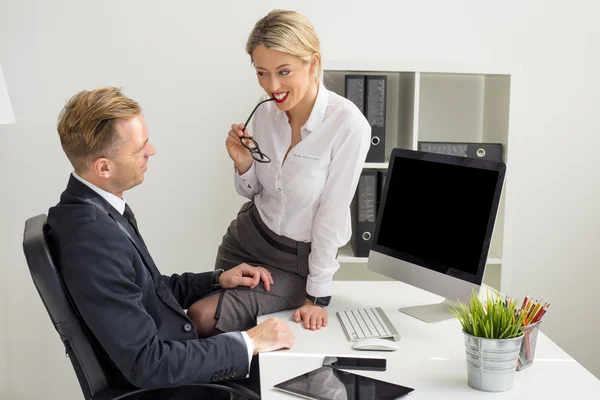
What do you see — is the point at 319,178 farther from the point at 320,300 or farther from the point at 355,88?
the point at 355,88

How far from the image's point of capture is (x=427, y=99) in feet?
10.0

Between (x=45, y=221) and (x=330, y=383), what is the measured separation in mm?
755

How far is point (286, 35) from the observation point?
6.55 feet

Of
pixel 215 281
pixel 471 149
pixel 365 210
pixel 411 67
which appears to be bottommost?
pixel 215 281

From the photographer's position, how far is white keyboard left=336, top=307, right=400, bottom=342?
1.80 m

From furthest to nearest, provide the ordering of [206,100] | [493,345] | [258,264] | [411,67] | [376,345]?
[206,100]
[411,67]
[258,264]
[376,345]
[493,345]

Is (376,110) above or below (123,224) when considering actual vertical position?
above

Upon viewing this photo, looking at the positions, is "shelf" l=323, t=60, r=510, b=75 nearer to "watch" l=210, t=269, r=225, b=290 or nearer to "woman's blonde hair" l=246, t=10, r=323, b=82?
"woman's blonde hair" l=246, t=10, r=323, b=82

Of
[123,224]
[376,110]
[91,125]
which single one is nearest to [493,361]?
[123,224]

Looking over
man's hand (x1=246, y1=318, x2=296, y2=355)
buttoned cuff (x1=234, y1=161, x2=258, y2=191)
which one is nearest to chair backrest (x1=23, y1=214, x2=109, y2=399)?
man's hand (x1=246, y1=318, x2=296, y2=355)

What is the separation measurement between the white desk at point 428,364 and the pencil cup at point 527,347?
0.02 m

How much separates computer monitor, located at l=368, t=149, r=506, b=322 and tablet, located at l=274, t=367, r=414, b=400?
488 millimetres

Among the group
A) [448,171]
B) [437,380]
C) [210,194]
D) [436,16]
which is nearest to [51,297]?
[437,380]

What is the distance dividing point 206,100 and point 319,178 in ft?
3.43
